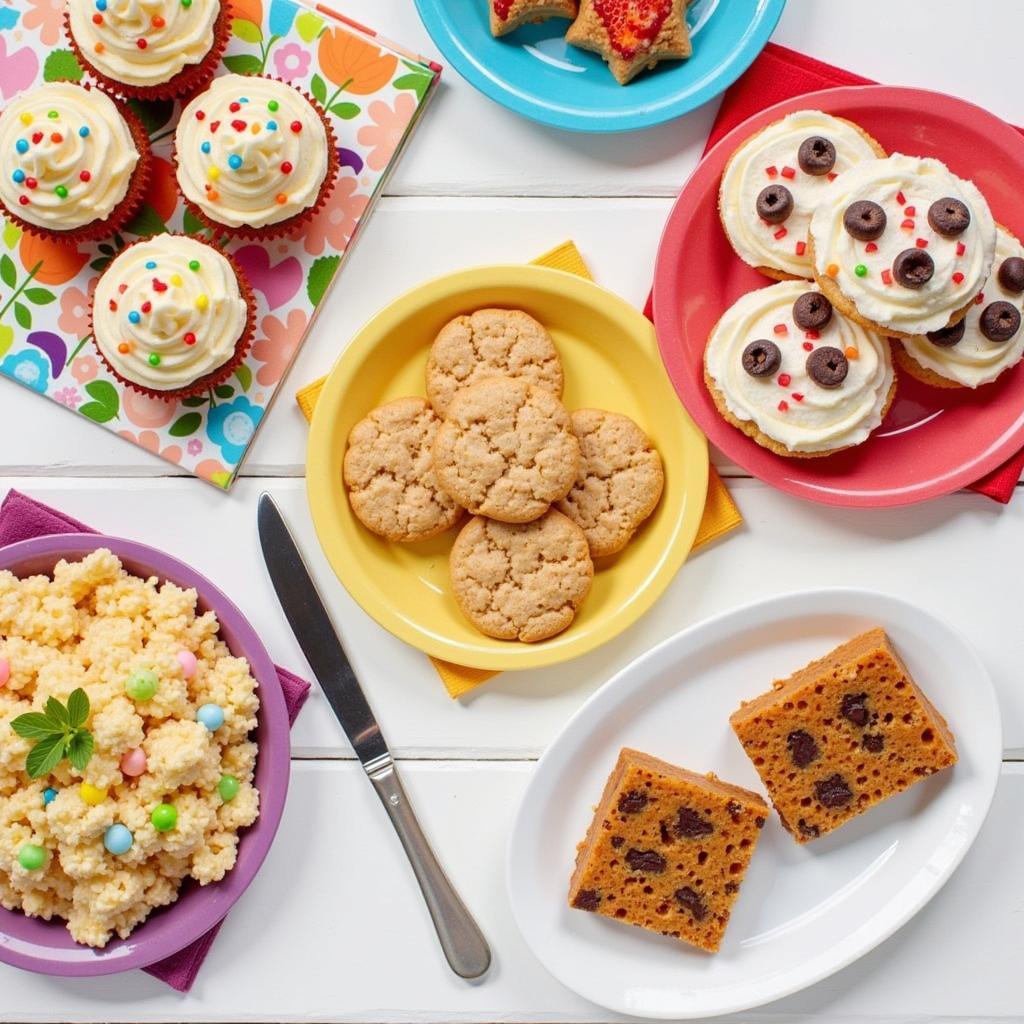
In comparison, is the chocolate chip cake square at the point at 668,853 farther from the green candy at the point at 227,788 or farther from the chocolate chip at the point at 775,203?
the chocolate chip at the point at 775,203

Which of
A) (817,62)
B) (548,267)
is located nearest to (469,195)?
(548,267)

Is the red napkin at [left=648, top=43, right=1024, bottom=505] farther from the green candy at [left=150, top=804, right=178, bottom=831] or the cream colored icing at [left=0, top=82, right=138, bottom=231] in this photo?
the green candy at [left=150, top=804, right=178, bottom=831]

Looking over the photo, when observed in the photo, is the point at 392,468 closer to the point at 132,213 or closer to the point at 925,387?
the point at 132,213

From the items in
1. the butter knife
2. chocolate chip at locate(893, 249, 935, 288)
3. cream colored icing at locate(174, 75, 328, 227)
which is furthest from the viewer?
A: the butter knife

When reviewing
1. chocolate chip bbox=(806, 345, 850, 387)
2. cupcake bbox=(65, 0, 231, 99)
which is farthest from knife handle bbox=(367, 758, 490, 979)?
cupcake bbox=(65, 0, 231, 99)

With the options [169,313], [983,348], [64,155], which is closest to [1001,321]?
[983,348]

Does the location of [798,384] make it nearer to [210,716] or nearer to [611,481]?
[611,481]

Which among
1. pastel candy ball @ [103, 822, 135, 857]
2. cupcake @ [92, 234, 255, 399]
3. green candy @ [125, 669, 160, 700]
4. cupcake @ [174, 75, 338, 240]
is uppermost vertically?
cupcake @ [174, 75, 338, 240]
